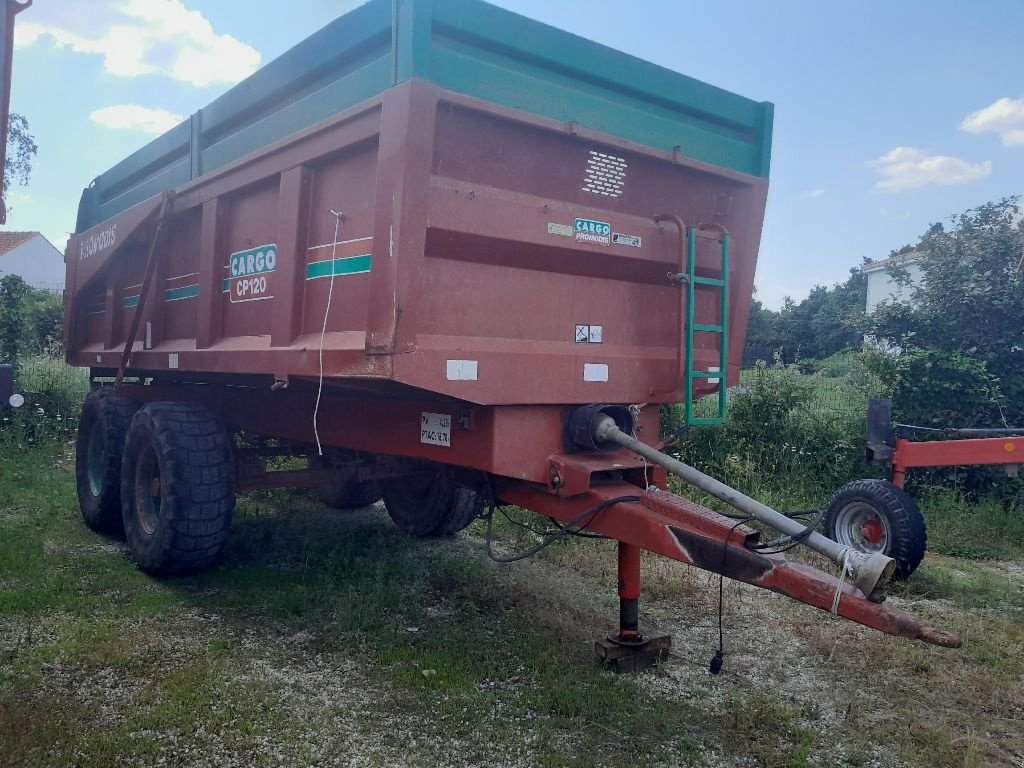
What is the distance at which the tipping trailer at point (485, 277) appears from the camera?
10.5 feet

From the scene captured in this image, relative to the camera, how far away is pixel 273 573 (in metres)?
5.11

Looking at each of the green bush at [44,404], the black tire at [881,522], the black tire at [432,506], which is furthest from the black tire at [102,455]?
the black tire at [881,522]

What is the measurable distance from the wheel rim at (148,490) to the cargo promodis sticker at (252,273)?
128 cm

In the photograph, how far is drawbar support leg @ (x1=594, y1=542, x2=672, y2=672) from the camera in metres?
3.64

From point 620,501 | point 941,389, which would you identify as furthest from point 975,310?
point 620,501

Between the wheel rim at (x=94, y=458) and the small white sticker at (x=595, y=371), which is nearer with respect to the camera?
the small white sticker at (x=595, y=371)

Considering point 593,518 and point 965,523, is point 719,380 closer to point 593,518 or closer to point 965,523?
point 593,518

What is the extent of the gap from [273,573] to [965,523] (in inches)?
222

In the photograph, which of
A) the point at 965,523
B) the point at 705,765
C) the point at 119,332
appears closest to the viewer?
the point at 705,765

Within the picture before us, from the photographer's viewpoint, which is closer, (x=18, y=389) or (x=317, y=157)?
(x=317, y=157)

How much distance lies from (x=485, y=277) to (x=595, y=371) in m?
0.72

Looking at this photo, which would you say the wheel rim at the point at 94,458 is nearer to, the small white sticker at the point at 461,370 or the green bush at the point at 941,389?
the small white sticker at the point at 461,370

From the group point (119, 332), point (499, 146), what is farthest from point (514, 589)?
point (119, 332)

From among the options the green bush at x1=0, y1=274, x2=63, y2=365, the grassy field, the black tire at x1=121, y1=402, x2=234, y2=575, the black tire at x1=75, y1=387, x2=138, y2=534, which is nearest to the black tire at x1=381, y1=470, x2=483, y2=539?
the grassy field
